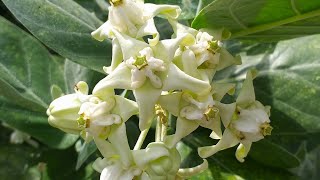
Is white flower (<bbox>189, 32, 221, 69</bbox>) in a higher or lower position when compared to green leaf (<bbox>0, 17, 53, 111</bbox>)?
higher

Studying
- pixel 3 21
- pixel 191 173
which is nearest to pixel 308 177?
pixel 191 173

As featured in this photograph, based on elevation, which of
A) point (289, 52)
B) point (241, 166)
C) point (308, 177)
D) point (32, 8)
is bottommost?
point (308, 177)

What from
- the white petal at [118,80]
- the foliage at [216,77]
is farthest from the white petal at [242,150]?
Answer: the white petal at [118,80]

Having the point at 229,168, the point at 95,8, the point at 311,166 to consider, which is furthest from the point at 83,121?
the point at 311,166

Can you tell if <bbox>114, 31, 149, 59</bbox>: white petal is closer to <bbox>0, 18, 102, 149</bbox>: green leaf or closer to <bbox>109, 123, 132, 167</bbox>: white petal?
<bbox>109, 123, 132, 167</bbox>: white petal

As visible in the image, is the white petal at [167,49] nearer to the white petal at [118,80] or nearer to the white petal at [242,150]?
the white petal at [118,80]

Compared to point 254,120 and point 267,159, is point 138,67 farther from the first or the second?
point 267,159

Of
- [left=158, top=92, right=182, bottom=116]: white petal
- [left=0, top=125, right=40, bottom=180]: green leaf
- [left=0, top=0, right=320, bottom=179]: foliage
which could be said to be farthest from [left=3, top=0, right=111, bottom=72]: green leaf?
[left=0, top=125, right=40, bottom=180]: green leaf
